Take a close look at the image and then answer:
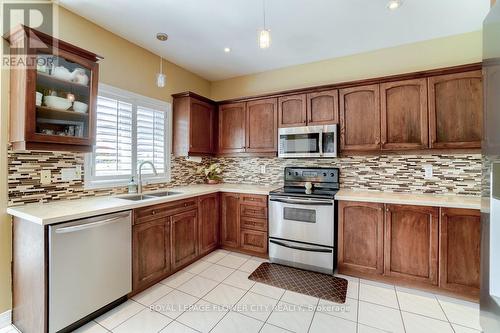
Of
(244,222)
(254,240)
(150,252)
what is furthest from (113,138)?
(254,240)

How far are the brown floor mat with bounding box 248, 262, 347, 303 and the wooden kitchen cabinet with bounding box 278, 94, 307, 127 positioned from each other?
1.85 m

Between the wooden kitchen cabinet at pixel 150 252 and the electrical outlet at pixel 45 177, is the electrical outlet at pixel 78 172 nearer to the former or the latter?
the electrical outlet at pixel 45 177

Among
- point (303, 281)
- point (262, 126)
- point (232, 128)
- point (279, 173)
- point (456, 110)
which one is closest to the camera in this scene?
point (456, 110)

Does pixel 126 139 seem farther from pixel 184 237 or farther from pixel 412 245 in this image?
pixel 412 245

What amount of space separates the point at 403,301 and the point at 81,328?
107 inches

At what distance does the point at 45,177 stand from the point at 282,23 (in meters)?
2.66

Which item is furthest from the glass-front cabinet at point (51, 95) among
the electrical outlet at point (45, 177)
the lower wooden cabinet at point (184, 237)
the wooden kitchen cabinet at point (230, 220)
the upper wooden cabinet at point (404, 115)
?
the upper wooden cabinet at point (404, 115)

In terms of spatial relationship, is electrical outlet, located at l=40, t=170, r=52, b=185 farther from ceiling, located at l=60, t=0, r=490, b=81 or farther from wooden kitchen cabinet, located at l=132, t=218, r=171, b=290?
ceiling, located at l=60, t=0, r=490, b=81

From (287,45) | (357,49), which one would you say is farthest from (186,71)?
(357,49)

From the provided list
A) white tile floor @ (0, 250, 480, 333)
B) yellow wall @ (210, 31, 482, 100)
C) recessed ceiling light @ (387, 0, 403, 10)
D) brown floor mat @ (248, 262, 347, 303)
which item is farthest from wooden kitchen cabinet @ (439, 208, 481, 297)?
recessed ceiling light @ (387, 0, 403, 10)

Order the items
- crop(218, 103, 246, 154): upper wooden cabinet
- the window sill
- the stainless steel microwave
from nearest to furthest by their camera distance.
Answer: the window sill, the stainless steel microwave, crop(218, 103, 246, 154): upper wooden cabinet

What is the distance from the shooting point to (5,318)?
1774mm

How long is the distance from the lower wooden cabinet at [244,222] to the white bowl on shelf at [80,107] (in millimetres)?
1885

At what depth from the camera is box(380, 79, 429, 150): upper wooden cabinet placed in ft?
8.01
